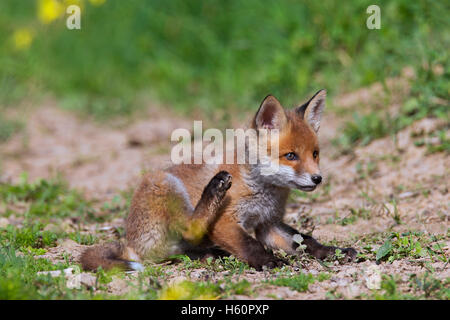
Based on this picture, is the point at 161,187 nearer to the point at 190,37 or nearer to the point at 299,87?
the point at 299,87

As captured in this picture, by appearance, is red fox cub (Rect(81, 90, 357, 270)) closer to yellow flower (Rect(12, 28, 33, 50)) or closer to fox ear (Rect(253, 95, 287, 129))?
fox ear (Rect(253, 95, 287, 129))

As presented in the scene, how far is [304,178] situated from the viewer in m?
4.25

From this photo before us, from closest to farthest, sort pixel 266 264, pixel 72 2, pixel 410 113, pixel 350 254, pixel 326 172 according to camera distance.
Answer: pixel 266 264 < pixel 350 254 < pixel 326 172 < pixel 410 113 < pixel 72 2

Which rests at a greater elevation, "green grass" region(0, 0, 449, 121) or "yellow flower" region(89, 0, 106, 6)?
"yellow flower" region(89, 0, 106, 6)

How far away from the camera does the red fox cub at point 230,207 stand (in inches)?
→ 168

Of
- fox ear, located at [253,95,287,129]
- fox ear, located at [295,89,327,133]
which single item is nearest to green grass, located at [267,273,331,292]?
fox ear, located at [253,95,287,129]

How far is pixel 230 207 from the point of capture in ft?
14.5

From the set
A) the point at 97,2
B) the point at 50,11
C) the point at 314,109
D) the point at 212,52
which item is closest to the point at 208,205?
the point at 314,109

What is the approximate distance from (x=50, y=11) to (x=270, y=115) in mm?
9008

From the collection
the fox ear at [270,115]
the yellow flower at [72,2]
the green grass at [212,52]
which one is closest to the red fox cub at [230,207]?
the fox ear at [270,115]

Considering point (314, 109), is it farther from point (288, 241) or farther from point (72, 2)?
point (72, 2)

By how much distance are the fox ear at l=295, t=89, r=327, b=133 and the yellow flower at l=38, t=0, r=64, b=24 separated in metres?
8.53

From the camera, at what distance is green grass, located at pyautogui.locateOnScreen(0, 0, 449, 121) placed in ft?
28.1
